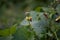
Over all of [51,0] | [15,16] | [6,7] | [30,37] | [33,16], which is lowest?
[30,37]

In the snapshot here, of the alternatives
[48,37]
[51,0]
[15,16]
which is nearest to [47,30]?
[48,37]

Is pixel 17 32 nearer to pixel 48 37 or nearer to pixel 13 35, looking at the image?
pixel 13 35

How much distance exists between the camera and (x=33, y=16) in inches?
54.2

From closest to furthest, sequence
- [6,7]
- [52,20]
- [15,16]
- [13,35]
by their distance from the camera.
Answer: [13,35] < [52,20] < [15,16] < [6,7]

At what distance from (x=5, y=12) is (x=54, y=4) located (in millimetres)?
2560

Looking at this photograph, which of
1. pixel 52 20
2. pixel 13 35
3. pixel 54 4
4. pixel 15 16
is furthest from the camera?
pixel 15 16

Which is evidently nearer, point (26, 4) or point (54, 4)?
point (54, 4)

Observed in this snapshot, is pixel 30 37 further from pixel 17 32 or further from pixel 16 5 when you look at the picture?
pixel 16 5

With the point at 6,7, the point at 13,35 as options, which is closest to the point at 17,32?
the point at 13,35

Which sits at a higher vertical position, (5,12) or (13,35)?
(5,12)

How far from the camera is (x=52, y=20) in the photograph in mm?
1353

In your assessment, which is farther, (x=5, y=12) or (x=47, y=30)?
(x=5, y=12)

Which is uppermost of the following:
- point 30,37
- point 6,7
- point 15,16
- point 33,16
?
point 6,7

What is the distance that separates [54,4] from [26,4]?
242cm
